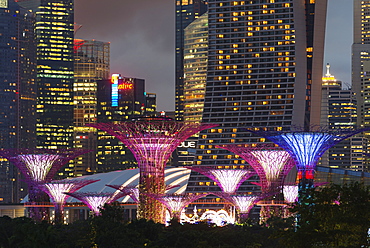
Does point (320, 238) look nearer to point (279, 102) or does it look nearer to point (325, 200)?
point (325, 200)

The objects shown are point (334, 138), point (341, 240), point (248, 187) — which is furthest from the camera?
point (248, 187)

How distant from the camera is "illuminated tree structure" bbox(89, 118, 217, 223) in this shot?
11362 centimetres

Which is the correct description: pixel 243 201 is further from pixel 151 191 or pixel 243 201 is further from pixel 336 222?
pixel 336 222

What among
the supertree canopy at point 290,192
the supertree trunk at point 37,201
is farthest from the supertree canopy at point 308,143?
the supertree trunk at point 37,201

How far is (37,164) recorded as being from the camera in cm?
12850

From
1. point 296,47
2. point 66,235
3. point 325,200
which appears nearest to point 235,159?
point 296,47

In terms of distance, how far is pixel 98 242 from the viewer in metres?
84.7

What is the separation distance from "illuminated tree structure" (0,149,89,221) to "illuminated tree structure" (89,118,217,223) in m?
15.5

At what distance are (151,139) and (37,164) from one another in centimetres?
2337

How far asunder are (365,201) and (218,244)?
32.5 m

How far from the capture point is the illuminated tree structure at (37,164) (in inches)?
5044

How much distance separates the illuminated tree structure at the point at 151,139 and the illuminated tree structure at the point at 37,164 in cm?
1547

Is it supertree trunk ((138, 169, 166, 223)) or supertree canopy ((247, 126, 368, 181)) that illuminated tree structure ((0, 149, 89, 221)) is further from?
supertree canopy ((247, 126, 368, 181))

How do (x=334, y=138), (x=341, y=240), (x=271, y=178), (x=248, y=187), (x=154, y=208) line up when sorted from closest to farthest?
1. (x=341, y=240)
2. (x=334, y=138)
3. (x=154, y=208)
4. (x=271, y=178)
5. (x=248, y=187)
